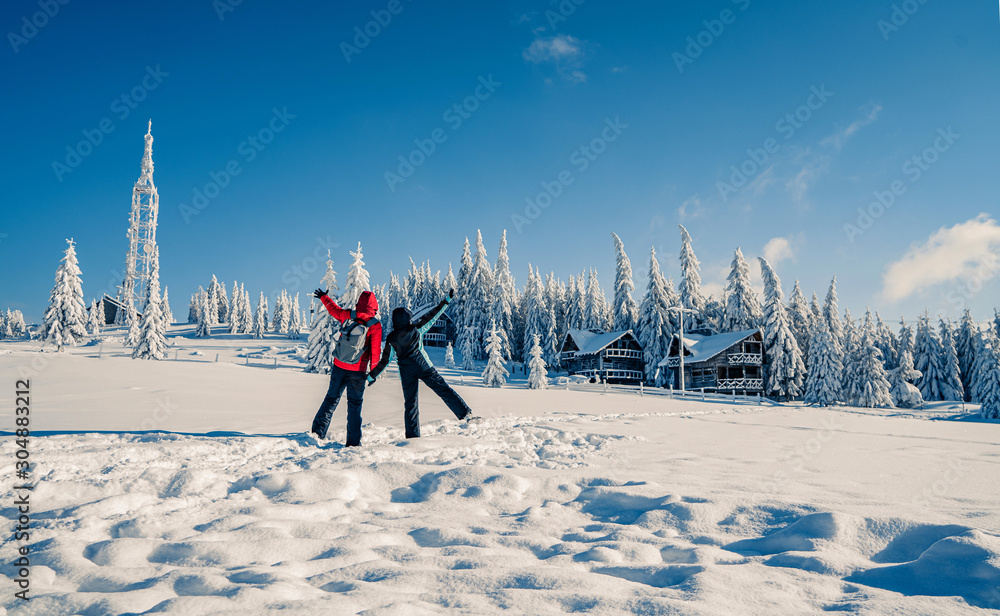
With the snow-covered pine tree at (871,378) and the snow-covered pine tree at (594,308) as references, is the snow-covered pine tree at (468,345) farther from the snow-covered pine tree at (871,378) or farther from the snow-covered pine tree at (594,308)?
the snow-covered pine tree at (871,378)

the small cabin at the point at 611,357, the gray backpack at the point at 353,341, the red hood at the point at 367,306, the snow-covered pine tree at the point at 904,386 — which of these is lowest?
the snow-covered pine tree at the point at 904,386

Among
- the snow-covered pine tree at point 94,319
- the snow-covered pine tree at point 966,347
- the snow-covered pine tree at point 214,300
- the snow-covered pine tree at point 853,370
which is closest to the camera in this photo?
the snow-covered pine tree at point 853,370

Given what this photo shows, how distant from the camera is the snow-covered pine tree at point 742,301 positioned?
154ft

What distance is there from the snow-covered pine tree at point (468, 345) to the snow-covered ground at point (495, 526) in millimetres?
49082

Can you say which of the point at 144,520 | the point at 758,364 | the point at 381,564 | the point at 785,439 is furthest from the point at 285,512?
the point at 758,364

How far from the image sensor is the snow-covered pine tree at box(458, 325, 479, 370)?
182 ft

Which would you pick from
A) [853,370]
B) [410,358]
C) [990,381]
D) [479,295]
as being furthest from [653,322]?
[410,358]

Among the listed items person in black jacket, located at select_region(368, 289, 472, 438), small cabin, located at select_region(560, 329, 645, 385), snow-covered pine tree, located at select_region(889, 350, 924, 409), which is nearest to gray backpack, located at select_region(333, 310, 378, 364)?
person in black jacket, located at select_region(368, 289, 472, 438)

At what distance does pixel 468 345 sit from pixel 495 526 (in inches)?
2126

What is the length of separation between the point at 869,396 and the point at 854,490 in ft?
145

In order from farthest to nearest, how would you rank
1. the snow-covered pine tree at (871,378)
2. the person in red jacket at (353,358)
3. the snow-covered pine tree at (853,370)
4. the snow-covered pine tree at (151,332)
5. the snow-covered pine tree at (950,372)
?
A: the snow-covered pine tree at (950,372), the snow-covered pine tree at (151,332), the snow-covered pine tree at (853,370), the snow-covered pine tree at (871,378), the person in red jacket at (353,358)

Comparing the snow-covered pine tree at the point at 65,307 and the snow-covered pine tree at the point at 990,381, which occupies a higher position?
the snow-covered pine tree at the point at 65,307

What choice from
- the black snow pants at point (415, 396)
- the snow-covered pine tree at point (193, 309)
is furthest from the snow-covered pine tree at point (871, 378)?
the snow-covered pine tree at point (193, 309)

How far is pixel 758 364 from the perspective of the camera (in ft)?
135
